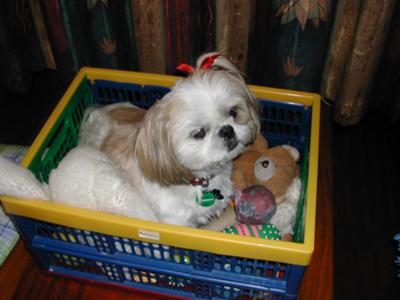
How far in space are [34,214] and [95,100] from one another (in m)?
0.95

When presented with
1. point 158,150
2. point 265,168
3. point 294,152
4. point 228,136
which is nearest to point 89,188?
point 158,150

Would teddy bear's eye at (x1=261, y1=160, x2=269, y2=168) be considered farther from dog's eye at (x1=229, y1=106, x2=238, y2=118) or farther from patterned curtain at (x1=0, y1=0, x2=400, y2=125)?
patterned curtain at (x1=0, y1=0, x2=400, y2=125)

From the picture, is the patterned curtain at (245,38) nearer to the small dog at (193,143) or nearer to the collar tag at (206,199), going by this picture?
the small dog at (193,143)

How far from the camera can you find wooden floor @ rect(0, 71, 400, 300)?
1499mm

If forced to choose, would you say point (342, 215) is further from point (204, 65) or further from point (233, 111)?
point (204, 65)

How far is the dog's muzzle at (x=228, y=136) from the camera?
4.60ft

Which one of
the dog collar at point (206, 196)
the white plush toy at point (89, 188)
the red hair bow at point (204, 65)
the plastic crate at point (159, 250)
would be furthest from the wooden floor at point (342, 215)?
the red hair bow at point (204, 65)

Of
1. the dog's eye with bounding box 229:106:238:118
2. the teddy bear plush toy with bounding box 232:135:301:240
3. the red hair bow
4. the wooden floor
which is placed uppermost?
the red hair bow

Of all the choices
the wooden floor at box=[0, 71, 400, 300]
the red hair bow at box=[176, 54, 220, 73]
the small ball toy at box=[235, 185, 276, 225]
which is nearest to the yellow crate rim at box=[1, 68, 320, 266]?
the small ball toy at box=[235, 185, 276, 225]

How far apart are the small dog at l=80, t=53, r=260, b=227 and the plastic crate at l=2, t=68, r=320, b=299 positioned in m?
0.25

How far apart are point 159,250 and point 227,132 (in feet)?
1.53

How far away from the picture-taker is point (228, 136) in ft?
4.65

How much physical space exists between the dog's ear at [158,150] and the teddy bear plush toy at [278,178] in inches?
13.1

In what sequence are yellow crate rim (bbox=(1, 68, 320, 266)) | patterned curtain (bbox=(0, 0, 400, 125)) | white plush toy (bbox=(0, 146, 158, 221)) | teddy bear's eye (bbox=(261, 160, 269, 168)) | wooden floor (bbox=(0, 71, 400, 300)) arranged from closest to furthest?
1. yellow crate rim (bbox=(1, 68, 320, 266))
2. white plush toy (bbox=(0, 146, 158, 221))
3. wooden floor (bbox=(0, 71, 400, 300))
4. teddy bear's eye (bbox=(261, 160, 269, 168))
5. patterned curtain (bbox=(0, 0, 400, 125))
